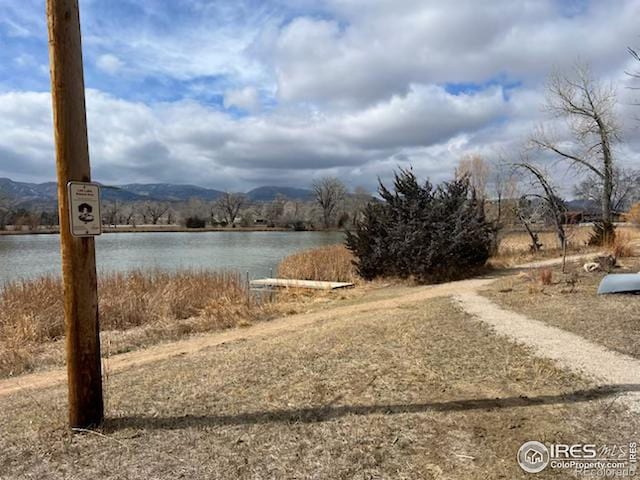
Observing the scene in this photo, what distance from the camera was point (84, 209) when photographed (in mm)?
3514

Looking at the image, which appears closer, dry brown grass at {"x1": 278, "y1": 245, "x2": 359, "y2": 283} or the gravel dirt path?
the gravel dirt path

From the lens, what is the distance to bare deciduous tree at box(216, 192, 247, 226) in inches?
A: 4311

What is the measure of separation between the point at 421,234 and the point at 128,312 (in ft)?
27.8

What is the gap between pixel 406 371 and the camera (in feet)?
16.6

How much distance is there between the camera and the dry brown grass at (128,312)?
8.40 meters

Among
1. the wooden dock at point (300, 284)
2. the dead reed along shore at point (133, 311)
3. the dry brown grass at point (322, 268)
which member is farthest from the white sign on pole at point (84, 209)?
the dry brown grass at point (322, 268)

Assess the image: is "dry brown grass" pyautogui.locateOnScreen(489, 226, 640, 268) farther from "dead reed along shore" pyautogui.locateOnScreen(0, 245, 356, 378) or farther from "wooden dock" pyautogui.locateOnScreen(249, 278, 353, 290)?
"dead reed along shore" pyautogui.locateOnScreen(0, 245, 356, 378)

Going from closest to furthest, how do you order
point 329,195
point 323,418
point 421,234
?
point 323,418 < point 421,234 < point 329,195

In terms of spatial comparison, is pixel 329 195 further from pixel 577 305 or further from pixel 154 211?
pixel 577 305

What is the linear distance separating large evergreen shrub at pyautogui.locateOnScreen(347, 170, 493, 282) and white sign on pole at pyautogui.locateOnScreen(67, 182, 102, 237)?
1206cm

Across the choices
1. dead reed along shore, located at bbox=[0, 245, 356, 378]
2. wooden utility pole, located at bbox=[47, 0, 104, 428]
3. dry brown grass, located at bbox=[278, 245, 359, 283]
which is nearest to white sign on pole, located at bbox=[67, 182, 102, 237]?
wooden utility pole, located at bbox=[47, 0, 104, 428]

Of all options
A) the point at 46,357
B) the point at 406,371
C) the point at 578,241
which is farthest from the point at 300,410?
the point at 578,241

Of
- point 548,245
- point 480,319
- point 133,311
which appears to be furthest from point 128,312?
point 548,245

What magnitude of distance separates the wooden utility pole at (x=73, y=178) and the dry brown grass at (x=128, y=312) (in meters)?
4.15
